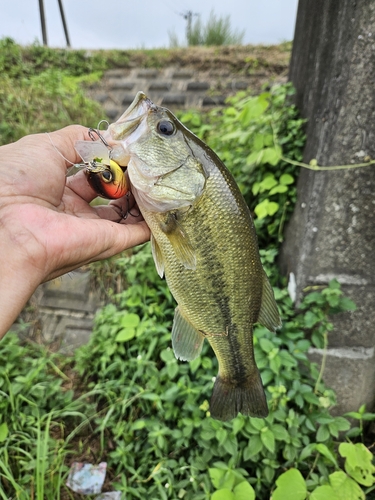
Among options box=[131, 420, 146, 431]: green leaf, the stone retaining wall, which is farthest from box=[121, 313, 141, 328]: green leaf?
the stone retaining wall

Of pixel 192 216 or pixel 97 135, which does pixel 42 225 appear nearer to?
pixel 97 135

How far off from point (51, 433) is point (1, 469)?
35 cm

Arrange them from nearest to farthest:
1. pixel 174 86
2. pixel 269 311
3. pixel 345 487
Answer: pixel 269 311
pixel 345 487
pixel 174 86

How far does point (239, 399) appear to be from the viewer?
1.67m

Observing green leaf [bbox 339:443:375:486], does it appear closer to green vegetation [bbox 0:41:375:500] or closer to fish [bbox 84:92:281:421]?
green vegetation [bbox 0:41:375:500]

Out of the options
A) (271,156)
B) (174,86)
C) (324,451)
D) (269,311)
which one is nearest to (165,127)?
(269,311)

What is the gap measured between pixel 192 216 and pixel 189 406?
1403 millimetres

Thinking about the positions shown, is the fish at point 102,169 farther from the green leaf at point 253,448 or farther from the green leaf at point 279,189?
the green leaf at point 253,448

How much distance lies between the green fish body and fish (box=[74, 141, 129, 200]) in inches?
1.7

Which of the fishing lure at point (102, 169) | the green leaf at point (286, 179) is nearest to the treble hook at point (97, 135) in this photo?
the fishing lure at point (102, 169)

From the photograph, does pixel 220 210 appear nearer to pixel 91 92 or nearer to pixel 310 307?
pixel 310 307

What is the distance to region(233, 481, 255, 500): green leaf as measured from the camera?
179 cm

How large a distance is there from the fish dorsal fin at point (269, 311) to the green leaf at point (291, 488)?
839 millimetres

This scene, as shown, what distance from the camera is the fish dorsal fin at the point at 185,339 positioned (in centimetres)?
162
